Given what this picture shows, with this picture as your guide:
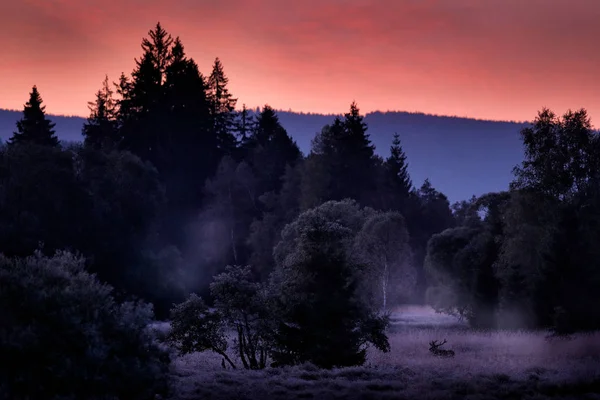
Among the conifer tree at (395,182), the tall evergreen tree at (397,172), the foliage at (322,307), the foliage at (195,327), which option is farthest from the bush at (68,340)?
the tall evergreen tree at (397,172)

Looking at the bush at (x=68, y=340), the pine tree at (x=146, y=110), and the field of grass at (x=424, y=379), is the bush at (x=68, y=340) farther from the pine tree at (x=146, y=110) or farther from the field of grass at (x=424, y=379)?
the pine tree at (x=146, y=110)

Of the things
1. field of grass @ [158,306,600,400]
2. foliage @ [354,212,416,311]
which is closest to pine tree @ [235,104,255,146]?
foliage @ [354,212,416,311]

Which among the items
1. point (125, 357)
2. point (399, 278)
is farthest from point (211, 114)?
point (125, 357)

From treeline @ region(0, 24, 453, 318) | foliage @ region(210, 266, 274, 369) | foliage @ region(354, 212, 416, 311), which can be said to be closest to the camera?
foliage @ region(210, 266, 274, 369)

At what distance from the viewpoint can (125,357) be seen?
14.8m

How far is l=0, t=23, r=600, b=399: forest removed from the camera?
14922 millimetres

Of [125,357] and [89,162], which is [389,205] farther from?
[125,357]

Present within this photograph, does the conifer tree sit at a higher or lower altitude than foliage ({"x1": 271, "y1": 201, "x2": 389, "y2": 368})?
higher

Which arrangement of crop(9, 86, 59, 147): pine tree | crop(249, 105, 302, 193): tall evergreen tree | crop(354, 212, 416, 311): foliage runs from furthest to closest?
crop(249, 105, 302, 193): tall evergreen tree, crop(9, 86, 59, 147): pine tree, crop(354, 212, 416, 311): foliage

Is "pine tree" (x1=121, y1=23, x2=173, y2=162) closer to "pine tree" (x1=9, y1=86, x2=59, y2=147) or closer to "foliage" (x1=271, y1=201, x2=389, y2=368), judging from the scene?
"pine tree" (x1=9, y1=86, x2=59, y2=147)

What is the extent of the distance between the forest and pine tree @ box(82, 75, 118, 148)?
40cm

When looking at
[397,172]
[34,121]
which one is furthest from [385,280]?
[397,172]

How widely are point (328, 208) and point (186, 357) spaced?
19.9 meters

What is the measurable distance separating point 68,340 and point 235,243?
196ft
